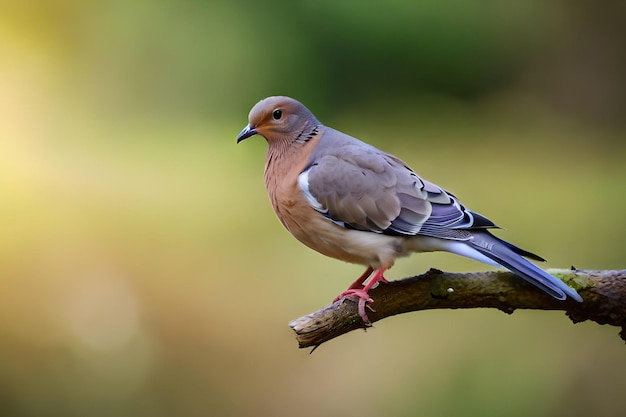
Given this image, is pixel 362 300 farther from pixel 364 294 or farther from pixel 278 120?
pixel 278 120

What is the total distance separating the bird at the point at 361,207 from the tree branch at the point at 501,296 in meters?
0.05

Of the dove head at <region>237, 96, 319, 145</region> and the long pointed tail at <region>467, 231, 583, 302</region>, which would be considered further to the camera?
the dove head at <region>237, 96, 319, 145</region>

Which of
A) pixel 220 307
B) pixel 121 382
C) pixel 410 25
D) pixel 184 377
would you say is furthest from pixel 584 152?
pixel 121 382

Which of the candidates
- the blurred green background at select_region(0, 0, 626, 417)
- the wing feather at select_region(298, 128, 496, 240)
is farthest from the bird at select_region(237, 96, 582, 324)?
the blurred green background at select_region(0, 0, 626, 417)

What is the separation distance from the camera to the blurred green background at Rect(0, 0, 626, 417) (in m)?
3.24

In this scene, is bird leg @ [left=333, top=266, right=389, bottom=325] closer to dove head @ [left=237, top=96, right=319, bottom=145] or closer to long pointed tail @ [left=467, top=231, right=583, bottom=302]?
long pointed tail @ [left=467, top=231, right=583, bottom=302]

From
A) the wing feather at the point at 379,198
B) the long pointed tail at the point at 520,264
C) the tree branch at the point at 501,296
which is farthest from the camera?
the wing feather at the point at 379,198

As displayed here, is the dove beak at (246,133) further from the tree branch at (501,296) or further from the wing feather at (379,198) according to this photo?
the tree branch at (501,296)

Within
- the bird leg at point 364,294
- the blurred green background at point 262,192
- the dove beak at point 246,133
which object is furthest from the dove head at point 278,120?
the blurred green background at point 262,192

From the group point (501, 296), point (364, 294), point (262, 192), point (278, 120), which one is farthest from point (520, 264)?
point (262, 192)

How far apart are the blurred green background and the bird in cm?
130

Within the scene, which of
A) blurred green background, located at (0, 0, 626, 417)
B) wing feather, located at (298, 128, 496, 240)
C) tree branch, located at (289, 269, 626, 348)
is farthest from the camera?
blurred green background, located at (0, 0, 626, 417)

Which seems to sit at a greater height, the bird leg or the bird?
the bird

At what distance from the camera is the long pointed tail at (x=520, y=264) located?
5.29 ft
